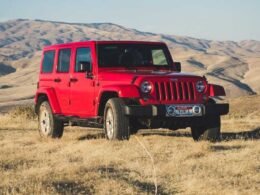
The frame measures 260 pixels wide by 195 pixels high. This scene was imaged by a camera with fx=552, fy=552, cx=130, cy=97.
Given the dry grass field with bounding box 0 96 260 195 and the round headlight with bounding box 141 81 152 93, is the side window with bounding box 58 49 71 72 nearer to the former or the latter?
the dry grass field with bounding box 0 96 260 195

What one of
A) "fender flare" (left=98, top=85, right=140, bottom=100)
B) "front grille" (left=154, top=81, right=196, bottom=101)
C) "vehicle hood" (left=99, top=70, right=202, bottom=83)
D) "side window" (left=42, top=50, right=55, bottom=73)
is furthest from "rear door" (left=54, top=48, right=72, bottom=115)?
"front grille" (left=154, top=81, right=196, bottom=101)

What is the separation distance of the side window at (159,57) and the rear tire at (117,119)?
1.78 meters

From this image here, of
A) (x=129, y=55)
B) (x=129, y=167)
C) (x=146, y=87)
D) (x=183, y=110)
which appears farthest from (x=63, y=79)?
(x=129, y=167)

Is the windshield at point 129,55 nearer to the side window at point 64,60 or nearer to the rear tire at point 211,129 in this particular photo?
the side window at point 64,60

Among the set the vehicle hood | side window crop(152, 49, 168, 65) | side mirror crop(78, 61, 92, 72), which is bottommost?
the vehicle hood

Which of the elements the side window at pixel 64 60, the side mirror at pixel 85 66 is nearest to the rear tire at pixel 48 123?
the side window at pixel 64 60

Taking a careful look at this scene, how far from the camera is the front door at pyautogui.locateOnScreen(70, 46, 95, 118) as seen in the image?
10188 mm

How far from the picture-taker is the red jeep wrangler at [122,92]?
9.16 meters

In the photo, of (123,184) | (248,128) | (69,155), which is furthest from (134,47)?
(123,184)

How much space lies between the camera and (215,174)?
6.43 m

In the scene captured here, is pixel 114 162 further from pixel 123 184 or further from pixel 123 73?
pixel 123 73

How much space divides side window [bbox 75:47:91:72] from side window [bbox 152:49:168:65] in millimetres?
1297

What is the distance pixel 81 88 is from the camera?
34.4 ft

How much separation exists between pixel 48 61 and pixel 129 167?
222 inches
